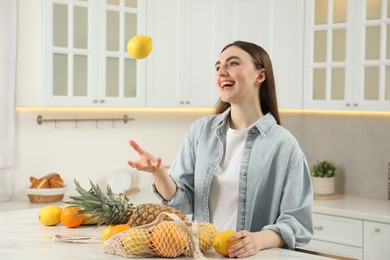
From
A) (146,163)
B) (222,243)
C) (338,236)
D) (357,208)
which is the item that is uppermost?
(146,163)

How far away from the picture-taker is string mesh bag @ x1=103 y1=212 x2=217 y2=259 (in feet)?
6.09

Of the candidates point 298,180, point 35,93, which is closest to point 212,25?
point 35,93

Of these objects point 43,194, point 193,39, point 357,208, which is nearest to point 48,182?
point 43,194

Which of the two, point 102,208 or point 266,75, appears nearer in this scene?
point 102,208

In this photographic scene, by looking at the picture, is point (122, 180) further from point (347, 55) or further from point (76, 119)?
point (347, 55)

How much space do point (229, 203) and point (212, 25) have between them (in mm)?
2563

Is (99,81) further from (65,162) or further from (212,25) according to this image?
(212,25)

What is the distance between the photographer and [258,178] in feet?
7.95

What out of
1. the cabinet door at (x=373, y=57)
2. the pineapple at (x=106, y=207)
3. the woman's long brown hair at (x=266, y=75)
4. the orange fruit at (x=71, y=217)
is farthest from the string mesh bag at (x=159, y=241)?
the cabinet door at (x=373, y=57)

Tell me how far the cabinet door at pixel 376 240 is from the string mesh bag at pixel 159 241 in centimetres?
229

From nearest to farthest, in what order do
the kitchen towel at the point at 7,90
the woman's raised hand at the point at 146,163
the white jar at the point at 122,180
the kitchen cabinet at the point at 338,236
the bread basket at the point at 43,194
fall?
the woman's raised hand at the point at 146,163 < the kitchen cabinet at the point at 338,236 < the kitchen towel at the point at 7,90 < the bread basket at the point at 43,194 < the white jar at the point at 122,180

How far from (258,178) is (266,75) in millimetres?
429

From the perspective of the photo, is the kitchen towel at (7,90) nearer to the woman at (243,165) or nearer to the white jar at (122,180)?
the white jar at (122,180)

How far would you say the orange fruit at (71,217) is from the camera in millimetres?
2266
